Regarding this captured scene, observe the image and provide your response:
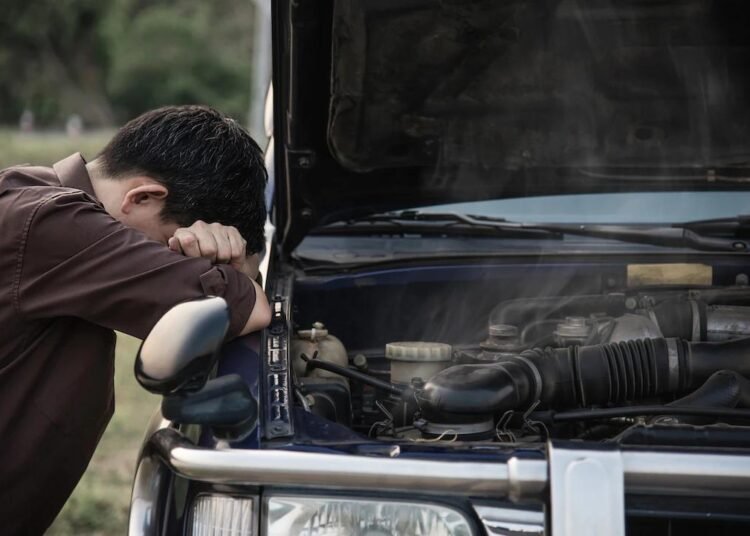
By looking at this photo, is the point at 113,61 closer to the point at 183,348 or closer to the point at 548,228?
the point at 548,228

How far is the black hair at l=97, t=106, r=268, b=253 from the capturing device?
6.33ft

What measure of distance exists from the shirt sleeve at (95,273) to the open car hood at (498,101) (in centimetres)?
71

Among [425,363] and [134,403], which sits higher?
[425,363]

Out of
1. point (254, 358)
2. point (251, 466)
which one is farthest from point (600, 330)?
point (251, 466)

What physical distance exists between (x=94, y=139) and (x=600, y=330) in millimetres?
21388

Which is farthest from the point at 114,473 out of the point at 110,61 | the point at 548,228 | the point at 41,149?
the point at 110,61

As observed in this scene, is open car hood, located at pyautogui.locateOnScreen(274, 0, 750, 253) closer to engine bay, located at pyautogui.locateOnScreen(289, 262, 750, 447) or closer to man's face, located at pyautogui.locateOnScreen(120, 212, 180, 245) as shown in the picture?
engine bay, located at pyautogui.locateOnScreen(289, 262, 750, 447)

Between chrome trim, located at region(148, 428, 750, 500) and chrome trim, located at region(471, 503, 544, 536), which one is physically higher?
chrome trim, located at region(148, 428, 750, 500)

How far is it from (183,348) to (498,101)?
1.43 meters

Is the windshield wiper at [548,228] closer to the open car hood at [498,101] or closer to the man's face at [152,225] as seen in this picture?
the open car hood at [498,101]

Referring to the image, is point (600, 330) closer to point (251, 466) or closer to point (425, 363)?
point (425, 363)

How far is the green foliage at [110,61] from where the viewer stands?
1244 inches

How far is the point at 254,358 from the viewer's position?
5.81 ft

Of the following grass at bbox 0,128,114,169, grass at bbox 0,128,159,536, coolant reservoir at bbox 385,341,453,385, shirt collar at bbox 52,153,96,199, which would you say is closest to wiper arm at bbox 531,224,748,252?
coolant reservoir at bbox 385,341,453,385
